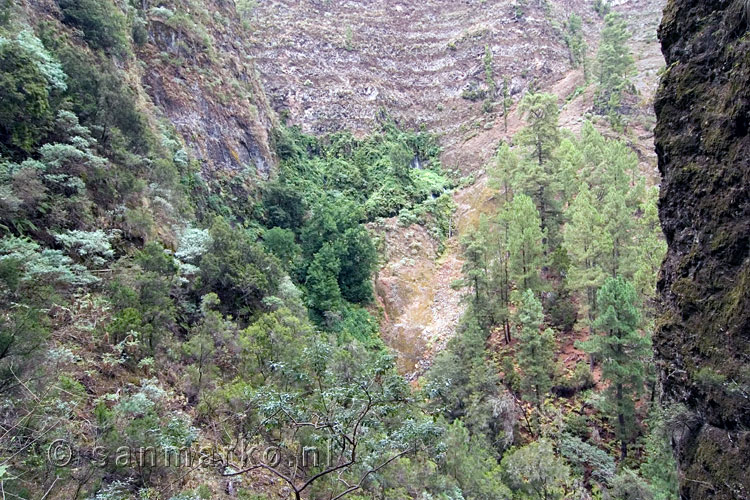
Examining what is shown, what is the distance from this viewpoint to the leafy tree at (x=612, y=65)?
4206 centimetres

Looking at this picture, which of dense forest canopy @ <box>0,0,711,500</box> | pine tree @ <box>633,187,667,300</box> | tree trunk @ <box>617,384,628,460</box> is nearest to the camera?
dense forest canopy @ <box>0,0,711,500</box>

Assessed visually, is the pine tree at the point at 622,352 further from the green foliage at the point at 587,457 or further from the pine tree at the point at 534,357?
the pine tree at the point at 534,357

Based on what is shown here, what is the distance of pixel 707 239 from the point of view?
9.90 meters

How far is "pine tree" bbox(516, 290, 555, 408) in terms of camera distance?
1906cm

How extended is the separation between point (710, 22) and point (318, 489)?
1420 cm

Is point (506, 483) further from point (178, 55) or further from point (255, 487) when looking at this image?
point (178, 55)

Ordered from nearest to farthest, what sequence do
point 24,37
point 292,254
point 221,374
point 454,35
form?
point 221,374, point 24,37, point 292,254, point 454,35

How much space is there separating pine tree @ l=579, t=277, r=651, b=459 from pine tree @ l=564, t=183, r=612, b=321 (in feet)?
11.4

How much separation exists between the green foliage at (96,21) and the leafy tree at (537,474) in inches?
921

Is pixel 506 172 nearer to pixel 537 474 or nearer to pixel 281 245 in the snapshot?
pixel 281 245

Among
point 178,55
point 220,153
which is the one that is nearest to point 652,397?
point 220,153

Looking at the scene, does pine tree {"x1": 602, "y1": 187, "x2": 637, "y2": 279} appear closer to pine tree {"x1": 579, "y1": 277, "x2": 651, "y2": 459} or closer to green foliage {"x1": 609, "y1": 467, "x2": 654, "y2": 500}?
pine tree {"x1": 579, "y1": 277, "x2": 651, "y2": 459}

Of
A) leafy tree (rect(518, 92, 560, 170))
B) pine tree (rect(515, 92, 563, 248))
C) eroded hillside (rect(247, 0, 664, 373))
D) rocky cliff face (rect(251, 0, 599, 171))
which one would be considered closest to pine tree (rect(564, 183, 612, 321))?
pine tree (rect(515, 92, 563, 248))

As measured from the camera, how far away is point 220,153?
28344mm
